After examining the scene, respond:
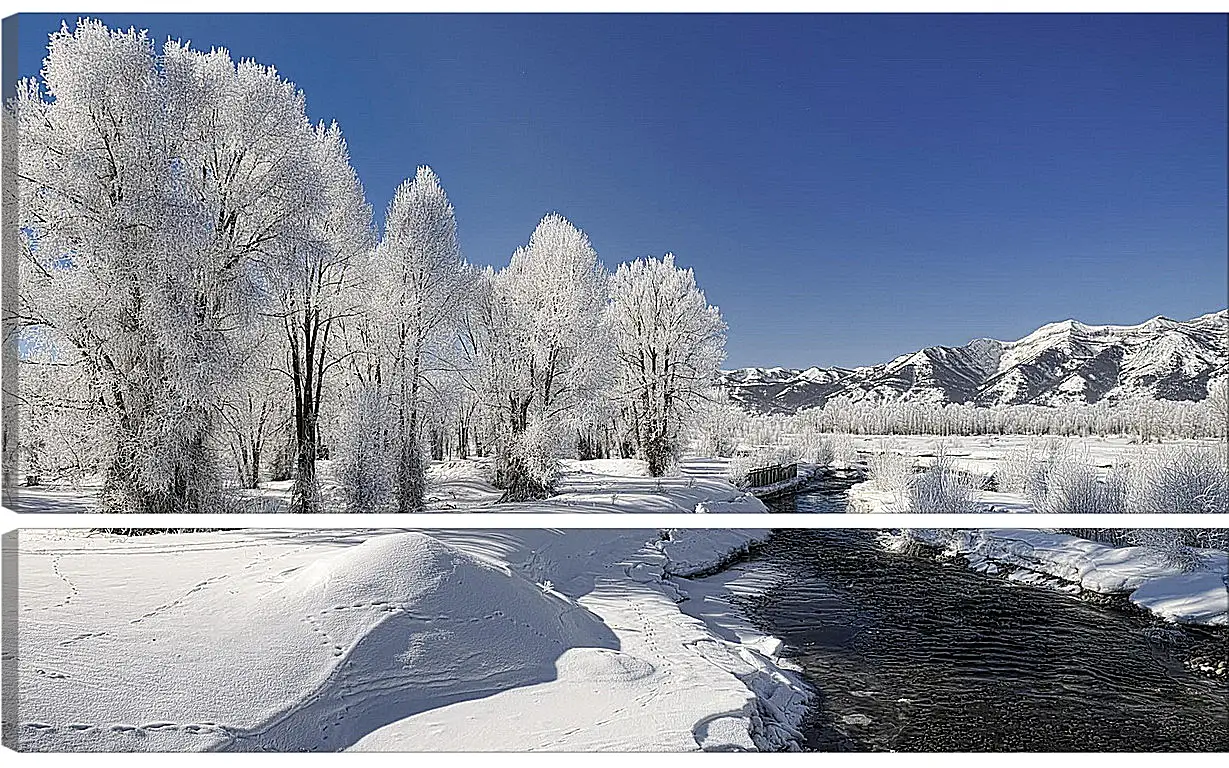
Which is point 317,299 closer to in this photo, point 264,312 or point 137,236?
point 264,312

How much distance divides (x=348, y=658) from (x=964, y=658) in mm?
1824

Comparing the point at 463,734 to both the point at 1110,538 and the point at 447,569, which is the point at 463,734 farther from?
the point at 1110,538

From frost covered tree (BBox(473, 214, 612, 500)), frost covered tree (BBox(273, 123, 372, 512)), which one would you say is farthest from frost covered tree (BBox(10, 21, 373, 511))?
frost covered tree (BBox(473, 214, 612, 500))

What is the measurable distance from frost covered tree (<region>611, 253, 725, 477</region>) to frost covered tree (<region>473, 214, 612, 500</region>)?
16cm

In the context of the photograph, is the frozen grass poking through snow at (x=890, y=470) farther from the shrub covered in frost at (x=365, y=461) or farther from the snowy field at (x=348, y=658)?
the shrub covered in frost at (x=365, y=461)

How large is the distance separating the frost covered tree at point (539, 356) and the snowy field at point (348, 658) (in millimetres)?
1545

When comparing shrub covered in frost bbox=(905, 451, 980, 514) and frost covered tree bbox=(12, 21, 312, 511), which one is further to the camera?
shrub covered in frost bbox=(905, 451, 980, 514)

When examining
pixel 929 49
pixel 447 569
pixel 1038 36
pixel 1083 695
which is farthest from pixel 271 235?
pixel 1083 695

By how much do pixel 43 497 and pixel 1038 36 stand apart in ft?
13.4

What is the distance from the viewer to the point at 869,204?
10.7 ft

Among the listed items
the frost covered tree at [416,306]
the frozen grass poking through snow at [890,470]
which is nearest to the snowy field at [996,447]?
the frozen grass poking through snow at [890,470]

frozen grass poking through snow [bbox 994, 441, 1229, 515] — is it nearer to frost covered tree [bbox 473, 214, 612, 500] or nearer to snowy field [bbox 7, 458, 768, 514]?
snowy field [bbox 7, 458, 768, 514]

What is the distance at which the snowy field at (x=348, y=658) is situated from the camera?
1.61 metres

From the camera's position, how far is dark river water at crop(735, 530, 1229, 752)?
2100mm
